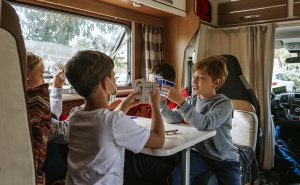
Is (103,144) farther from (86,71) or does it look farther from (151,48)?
(151,48)

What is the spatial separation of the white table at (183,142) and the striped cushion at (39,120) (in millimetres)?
413

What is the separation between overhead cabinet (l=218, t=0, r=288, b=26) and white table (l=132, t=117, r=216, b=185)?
1.95 m

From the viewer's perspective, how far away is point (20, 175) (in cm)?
60

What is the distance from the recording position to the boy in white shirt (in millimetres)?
960

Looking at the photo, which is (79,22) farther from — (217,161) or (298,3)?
(298,3)

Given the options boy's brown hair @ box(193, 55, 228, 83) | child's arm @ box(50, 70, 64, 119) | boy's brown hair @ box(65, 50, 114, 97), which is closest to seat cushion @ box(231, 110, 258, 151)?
boy's brown hair @ box(193, 55, 228, 83)

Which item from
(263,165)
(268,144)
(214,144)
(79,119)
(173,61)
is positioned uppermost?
(173,61)

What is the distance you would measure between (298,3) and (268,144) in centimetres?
147

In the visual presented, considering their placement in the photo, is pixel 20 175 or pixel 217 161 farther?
pixel 217 161

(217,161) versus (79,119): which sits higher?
(79,119)

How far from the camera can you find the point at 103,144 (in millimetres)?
956

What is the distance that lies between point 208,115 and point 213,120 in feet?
0.12

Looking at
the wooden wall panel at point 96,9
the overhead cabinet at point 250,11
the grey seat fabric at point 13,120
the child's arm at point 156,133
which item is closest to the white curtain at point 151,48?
the wooden wall panel at point 96,9

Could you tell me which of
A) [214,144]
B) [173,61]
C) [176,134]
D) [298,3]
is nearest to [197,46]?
[173,61]
